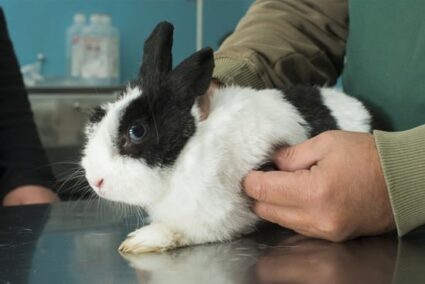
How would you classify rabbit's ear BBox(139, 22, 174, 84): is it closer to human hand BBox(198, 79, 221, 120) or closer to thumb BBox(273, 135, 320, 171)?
human hand BBox(198, 79, 221, 120)

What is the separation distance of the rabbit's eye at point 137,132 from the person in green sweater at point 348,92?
0.46 feet

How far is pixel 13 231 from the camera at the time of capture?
824 millimetres

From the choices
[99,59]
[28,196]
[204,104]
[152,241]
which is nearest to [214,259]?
[152,241]

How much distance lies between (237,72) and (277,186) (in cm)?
32

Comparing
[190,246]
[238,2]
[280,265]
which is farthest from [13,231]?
[238,2]

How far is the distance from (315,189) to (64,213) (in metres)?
0.45

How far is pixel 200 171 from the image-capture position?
26.9 inches

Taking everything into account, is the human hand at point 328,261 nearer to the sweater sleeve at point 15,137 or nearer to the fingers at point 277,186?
the fingers at point 277,186

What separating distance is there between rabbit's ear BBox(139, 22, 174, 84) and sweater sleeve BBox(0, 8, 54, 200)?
0.74 metres

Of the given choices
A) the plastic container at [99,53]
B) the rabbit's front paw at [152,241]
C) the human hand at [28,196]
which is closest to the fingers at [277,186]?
the rabbit's front paw at [152,241]

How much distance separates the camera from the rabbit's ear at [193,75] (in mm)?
678

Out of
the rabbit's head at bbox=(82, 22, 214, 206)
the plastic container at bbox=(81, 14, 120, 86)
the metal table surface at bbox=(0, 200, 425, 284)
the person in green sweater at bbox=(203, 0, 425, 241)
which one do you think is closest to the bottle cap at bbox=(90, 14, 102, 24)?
the plastic container at bbox=(81, 14, 120, 86)

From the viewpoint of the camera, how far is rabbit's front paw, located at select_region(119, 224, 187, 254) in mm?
700

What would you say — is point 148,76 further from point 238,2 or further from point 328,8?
point 238,2
